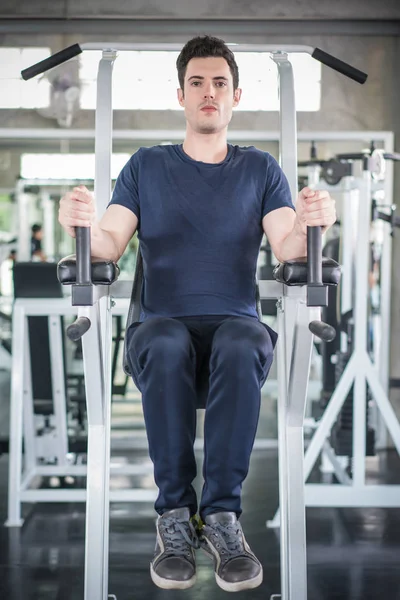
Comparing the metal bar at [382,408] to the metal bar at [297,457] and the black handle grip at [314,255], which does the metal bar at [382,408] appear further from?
the black handle grip at [314,255]

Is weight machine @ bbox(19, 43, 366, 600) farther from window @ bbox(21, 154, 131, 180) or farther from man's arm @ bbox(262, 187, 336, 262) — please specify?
window @ bbox(21, 154, 131, 180)

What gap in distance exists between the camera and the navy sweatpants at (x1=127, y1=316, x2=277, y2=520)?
1.62m

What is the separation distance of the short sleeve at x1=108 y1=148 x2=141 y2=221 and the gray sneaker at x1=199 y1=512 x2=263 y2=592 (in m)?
0.81

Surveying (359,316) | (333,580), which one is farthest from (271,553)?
(359,316)

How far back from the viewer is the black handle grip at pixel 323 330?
4.90ft

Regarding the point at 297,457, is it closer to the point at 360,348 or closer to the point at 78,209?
the point at 78,209

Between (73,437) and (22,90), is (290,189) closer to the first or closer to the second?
(73,437)

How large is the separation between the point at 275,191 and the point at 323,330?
54 centimetres

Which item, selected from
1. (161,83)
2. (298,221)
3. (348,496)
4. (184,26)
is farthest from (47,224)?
(298,221)

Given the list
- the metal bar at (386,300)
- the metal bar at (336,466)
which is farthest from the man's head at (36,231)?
the metal bar at (336,466)

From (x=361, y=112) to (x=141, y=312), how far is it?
134 inches

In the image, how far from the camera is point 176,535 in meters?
1.63

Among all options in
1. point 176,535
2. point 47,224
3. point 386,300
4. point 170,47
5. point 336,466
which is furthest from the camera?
point 47,224

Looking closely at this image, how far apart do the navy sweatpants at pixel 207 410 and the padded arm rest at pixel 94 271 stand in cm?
15
